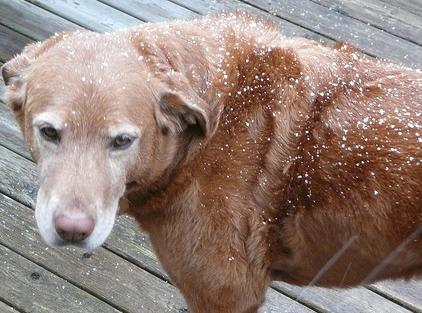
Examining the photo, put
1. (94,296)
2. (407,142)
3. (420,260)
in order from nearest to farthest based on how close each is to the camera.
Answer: (407,142)
(420,260)
(94,296)

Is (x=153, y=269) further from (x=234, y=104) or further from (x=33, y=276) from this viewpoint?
(x=234, y=104)

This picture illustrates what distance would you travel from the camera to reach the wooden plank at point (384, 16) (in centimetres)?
349

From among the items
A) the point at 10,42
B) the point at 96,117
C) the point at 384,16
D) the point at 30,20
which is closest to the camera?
the point at 96,117

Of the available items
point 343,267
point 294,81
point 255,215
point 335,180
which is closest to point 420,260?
point 343,267

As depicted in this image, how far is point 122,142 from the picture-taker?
64.3 inches

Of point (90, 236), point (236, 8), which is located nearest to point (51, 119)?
point (90, 236)

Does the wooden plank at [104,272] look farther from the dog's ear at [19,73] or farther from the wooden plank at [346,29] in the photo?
the wooden plank at [346,29]

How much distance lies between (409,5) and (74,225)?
2583mm

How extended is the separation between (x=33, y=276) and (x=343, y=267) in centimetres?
116

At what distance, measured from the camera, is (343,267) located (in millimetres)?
2004

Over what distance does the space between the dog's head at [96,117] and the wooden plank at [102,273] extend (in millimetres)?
831

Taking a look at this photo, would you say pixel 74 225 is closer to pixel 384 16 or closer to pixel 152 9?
pixel 152 9

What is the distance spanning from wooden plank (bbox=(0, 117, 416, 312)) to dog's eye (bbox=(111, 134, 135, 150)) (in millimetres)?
1040

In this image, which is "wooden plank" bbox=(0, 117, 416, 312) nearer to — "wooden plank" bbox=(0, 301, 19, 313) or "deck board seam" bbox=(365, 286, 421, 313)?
"deck board seam" bbox=(365, 286, 421, 313)
